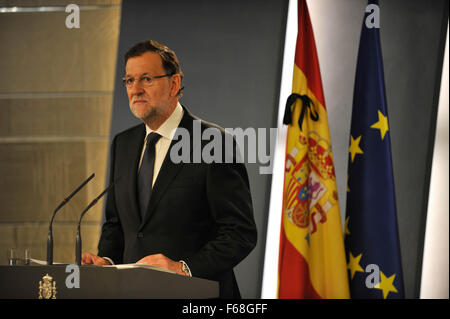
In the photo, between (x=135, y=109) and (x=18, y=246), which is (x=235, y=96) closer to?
(x=135, y=109)

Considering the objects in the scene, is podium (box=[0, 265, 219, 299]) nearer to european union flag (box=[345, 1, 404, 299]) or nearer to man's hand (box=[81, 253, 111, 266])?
man's hand (box=[81, 253, 111, 266])

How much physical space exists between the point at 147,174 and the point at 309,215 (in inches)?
42.6

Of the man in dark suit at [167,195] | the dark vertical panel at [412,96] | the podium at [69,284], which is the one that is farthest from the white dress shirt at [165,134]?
the dark vertical panel at [412,96]

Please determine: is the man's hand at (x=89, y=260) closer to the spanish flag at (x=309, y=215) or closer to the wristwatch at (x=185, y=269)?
the wristwatch at (x=185, y=269)

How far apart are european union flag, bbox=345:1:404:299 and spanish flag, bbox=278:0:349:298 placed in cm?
11

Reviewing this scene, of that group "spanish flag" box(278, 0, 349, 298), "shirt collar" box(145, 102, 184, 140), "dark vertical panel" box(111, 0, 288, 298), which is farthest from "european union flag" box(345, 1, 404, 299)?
"shirt collar" box(145, 102, 184, 140)

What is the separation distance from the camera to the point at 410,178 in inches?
150

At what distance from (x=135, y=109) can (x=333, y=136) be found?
5.16 feet

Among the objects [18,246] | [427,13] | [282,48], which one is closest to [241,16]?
[282,48]

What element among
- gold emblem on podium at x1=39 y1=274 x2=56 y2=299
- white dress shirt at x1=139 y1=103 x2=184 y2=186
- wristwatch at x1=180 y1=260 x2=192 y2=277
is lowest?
wristwatch at x1=180 y1=260 x2=192 y2=277

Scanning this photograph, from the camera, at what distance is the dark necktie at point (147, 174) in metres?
2.75

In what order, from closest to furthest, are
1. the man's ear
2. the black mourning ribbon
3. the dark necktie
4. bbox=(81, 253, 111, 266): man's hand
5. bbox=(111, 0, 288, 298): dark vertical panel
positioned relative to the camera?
bbox=(81, 253, 111, 266): man's hand, the dark necktie, the man's ear, the black mourning ribbon, bbox=(111, 0, 288, 298): dark vertical panel

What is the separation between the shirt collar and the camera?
290cm

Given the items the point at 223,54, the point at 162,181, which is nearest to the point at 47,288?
the point at 162,181
